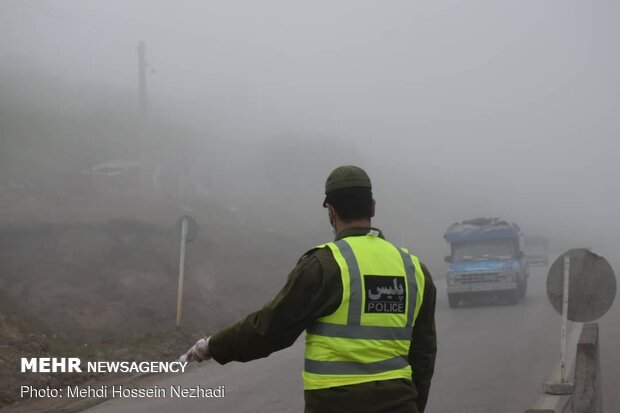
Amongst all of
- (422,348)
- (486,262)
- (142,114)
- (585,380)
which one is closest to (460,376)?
(585,380)

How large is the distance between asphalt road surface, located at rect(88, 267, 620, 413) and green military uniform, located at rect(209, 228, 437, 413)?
24.1 ft

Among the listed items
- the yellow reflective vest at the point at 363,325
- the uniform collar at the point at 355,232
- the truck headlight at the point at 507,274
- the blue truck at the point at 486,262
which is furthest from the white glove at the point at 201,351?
the truck headlight at the point at 507,274

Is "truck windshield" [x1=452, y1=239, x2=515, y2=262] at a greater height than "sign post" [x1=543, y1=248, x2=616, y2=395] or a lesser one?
lesser

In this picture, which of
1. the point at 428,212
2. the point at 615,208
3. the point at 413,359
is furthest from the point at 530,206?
the point at 413,359

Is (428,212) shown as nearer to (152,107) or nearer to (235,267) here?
(152,107)

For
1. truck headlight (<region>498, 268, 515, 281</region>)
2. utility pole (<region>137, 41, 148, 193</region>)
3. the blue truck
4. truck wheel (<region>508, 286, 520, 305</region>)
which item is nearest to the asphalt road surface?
the blue truck

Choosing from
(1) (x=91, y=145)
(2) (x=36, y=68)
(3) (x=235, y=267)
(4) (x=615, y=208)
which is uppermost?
(2) (x=36, y=68)

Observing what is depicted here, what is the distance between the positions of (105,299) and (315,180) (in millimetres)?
49716

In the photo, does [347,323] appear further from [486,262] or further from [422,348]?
[486,262]

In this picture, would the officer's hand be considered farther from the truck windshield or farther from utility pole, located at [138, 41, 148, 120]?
utility pole, located at [138, 41, 148, 120]

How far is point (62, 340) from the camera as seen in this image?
1619 cm

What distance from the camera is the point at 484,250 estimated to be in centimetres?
2817

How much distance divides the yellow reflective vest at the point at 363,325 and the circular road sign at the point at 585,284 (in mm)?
6420

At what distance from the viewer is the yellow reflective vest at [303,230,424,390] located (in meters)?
3.73
